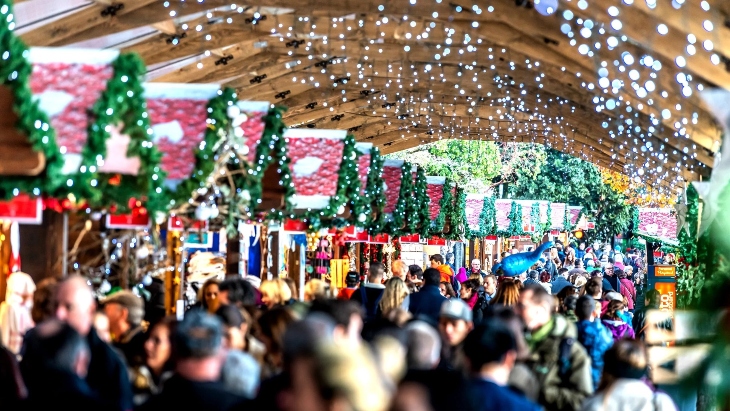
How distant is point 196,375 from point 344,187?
7940 millimetres

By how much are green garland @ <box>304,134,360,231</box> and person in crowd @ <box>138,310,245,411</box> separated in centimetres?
764

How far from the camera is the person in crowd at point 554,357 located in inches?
254

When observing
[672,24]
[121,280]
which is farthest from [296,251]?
[672,24]

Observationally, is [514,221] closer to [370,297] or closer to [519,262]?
[519,262]

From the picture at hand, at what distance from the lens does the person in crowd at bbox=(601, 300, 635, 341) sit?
33.3 ft

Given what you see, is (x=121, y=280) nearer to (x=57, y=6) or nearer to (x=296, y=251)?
(x=57, y=6)

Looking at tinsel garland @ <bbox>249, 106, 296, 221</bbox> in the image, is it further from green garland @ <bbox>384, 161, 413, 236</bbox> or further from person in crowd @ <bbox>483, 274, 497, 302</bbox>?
green garland @ <bbox>384, 161, 413, 236</bbox>

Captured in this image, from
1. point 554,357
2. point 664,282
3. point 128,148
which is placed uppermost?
point 128,148

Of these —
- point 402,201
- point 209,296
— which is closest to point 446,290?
point 402,201

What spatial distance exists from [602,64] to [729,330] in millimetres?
11920

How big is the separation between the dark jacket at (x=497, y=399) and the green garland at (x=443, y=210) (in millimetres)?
15449

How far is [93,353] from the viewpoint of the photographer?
522cm

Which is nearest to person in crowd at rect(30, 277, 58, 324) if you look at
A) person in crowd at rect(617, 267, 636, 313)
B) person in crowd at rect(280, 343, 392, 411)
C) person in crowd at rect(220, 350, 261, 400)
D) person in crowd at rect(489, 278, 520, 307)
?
person in crowd at rect(220, 350, 261, 400)

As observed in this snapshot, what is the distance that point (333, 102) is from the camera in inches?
926
